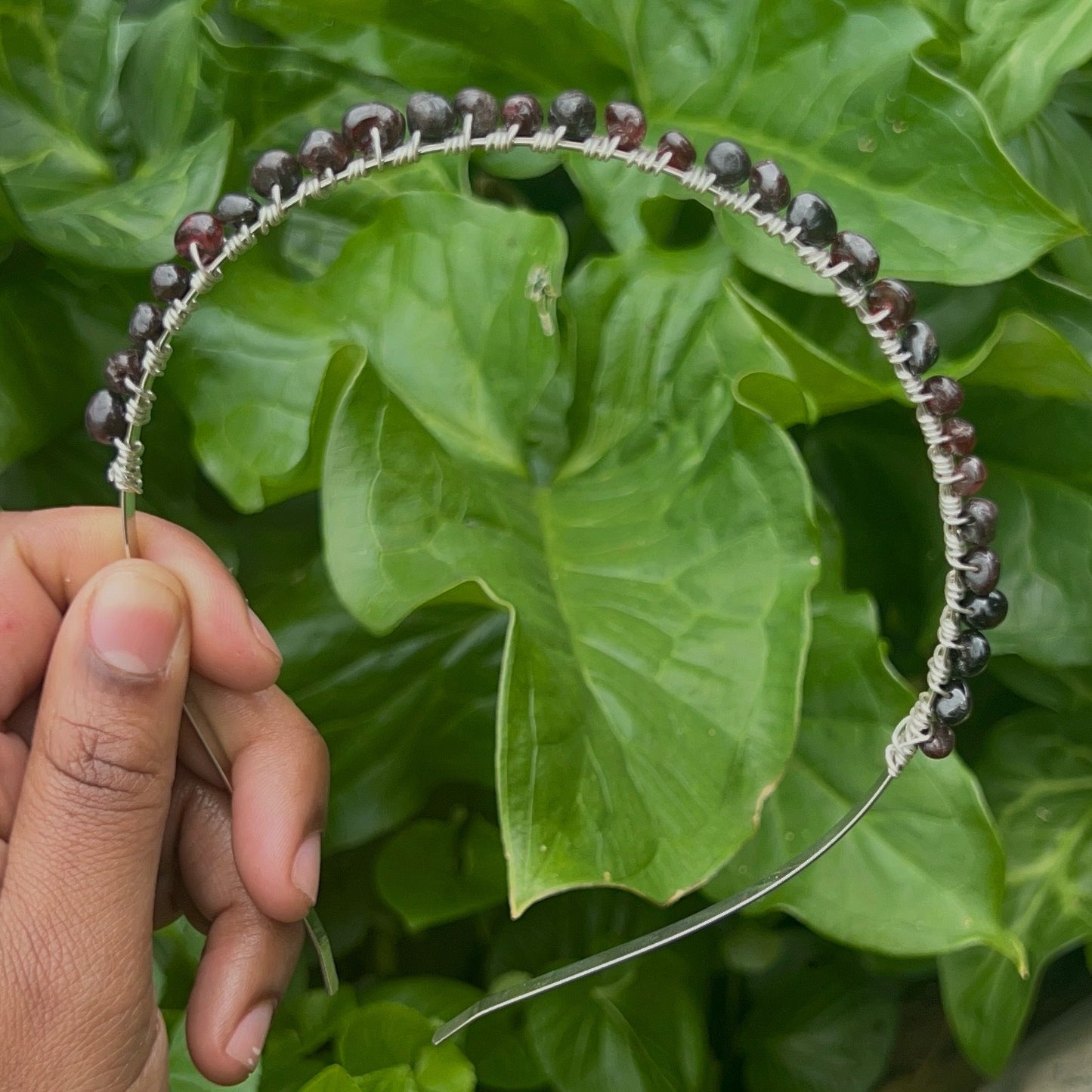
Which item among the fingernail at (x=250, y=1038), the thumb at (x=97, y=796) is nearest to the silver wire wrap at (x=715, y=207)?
the thumb at (x=97, y=796)

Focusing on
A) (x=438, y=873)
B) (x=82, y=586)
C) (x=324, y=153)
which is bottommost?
(x=438, y=873)

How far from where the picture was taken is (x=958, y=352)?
71cm

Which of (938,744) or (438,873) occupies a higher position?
(938,744)

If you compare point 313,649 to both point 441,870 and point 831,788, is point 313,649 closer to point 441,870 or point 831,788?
point 441,870

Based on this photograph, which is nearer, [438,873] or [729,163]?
[729,163]

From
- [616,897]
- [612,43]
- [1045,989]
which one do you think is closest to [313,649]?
[616,897]

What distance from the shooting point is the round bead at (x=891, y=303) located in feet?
1.86

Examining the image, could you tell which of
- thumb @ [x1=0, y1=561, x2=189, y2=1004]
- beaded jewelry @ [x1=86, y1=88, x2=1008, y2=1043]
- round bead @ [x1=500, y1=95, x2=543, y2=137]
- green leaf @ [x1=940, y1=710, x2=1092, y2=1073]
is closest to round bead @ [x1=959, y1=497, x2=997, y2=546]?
beaded jewelry @ [x1=86, y1=88, x2=1008, y2=1043]

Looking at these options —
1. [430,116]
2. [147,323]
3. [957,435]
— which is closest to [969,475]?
[957,435]

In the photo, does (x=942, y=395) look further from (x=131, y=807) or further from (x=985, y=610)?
(x=131, y=807)

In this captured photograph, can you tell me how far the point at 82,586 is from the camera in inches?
23.9

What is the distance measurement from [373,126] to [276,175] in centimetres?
6

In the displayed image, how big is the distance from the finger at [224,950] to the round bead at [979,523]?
450mm

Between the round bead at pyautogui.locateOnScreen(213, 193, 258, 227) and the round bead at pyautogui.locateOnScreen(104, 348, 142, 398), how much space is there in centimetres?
9
